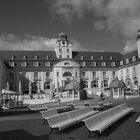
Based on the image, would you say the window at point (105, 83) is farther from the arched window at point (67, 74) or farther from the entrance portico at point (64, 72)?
the arched window at point (67, 74)

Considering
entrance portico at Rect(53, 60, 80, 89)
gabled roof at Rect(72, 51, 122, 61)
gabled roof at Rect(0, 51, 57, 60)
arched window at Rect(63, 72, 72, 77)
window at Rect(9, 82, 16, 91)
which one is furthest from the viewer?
gabled roof at Rect(72, 51, 122, 61)

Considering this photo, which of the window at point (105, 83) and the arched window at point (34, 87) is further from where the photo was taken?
the window at point (105, 83)

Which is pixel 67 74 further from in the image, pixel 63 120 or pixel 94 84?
pixel 63 120

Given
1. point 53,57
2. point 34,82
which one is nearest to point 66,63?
point 53,57

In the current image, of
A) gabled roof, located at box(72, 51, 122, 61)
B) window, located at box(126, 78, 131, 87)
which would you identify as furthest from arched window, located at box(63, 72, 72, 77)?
window, located at box(126, 78, 131, 87)

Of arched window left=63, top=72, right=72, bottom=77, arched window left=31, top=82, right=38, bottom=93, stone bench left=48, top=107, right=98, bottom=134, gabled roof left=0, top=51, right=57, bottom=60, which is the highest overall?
gabled roof left=0, top=51, right=57, bottom=60

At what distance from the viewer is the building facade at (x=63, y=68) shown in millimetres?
59469

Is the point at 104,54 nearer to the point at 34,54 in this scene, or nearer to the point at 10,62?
the point at 34,54

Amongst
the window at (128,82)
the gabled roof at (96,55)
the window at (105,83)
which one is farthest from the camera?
the gabled roof at (96,55)

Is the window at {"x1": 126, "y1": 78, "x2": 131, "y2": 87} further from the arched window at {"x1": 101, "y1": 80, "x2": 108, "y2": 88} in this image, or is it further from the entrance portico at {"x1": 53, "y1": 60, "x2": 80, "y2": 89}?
the entrance portico at {"x1": 53, "y1": 60, "x2": 80, "y2": 89}

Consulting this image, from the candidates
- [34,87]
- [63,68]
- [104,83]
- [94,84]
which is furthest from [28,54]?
[104,83]

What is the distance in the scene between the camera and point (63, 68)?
59.6 m

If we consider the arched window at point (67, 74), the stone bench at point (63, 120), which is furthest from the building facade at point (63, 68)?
the stone bench at point (63, 120)

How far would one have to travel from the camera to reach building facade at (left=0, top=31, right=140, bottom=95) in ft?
195
